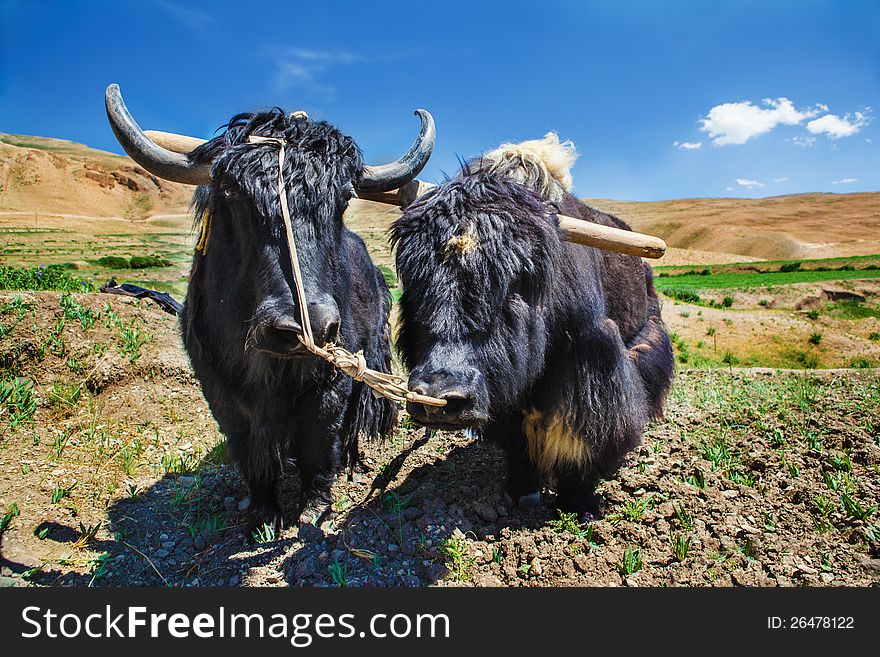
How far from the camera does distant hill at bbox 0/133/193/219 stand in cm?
9206

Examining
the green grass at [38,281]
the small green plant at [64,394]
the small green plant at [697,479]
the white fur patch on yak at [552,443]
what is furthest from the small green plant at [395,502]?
the green grass at [38,281]

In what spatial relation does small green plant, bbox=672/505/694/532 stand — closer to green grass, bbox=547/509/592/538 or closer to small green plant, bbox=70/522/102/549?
green grass, bbox=547/509/592/538

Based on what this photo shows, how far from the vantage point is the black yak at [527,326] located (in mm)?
2605

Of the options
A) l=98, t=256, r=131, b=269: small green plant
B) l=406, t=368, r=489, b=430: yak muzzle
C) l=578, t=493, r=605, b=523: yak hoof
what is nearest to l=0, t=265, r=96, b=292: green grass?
l=406, t=368, r=489, b=430: yak muzzle

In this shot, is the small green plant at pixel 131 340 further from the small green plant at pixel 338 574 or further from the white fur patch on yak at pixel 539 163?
the white fur patch on yak at pixel 539 163

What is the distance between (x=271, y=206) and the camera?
111 inches

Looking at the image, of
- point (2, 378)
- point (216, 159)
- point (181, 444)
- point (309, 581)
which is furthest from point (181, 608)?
point (2, 378)

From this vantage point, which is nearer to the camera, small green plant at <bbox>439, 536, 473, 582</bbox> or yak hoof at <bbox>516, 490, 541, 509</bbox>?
small green plant at <bbox>439, 536, 473, 582</bbox>

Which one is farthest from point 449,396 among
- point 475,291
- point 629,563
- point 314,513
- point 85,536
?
point 85,536

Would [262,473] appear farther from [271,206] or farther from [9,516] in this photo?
[271,206]

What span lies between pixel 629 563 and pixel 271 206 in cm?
314

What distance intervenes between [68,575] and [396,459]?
2.66 meters

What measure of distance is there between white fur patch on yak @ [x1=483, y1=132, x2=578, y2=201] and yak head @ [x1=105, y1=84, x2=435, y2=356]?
0.76 m

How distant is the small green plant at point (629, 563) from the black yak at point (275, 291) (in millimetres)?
2211
